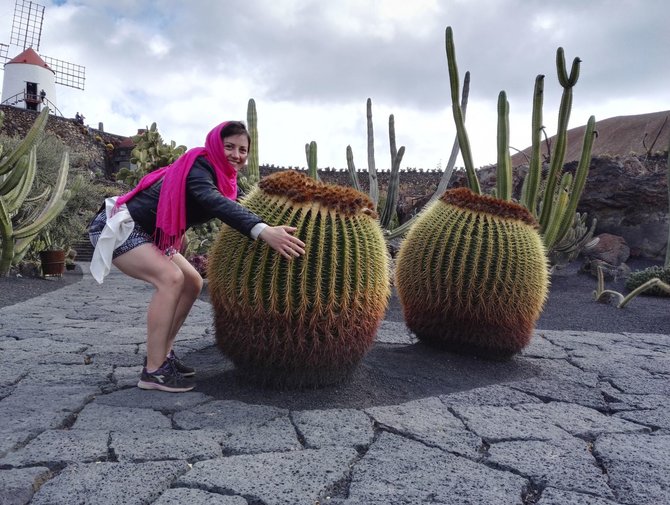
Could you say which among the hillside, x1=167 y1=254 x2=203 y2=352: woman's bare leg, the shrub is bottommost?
the shrub

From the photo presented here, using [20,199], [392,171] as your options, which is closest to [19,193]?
[20,199]

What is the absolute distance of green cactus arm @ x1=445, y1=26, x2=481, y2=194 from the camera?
20.2 ft

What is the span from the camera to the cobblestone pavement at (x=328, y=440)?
6.66ft

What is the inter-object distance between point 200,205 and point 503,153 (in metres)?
4.21

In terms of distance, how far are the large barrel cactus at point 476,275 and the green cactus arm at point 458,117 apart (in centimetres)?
222

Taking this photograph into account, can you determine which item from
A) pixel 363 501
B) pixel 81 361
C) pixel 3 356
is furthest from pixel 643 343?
pixel 3 356

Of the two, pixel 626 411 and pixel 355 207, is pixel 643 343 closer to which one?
pixel 626 411

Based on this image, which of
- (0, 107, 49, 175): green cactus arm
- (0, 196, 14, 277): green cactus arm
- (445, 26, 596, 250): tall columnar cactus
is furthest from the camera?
(0, 196, 14, 277): green cactus arm

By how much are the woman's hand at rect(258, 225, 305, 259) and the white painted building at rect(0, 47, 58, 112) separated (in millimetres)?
40491

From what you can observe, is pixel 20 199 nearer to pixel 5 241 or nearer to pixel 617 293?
pixel 5 241

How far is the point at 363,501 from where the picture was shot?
6.45 feet

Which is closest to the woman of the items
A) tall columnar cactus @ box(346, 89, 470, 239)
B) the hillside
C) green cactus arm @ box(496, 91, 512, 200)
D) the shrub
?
green cactus arm @ box(496, 91, 512, 200)

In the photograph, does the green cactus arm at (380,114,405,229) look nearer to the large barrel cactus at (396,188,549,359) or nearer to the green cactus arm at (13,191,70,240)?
the large barrel cactus at (396,188,549,359)

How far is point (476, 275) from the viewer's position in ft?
12.3
